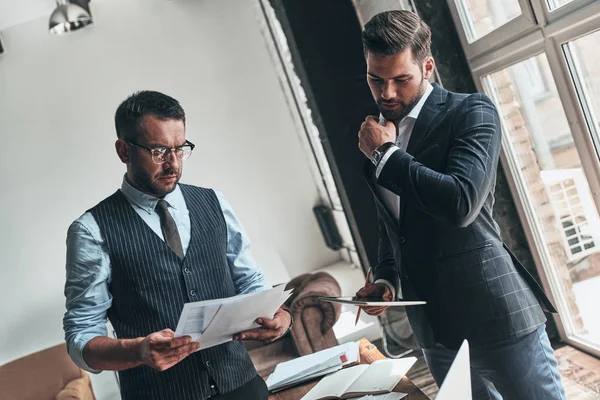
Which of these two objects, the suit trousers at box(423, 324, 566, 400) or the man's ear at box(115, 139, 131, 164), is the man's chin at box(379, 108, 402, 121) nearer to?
the suit trousers at box(423, 324, 566, 400)

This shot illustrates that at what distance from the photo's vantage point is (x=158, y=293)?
1.73 metres

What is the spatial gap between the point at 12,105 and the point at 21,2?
33.9 inches

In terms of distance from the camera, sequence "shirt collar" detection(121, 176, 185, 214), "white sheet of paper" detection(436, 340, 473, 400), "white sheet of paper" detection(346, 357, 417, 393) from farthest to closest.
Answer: "shirt collar" detection(121, 176, 185, 214) < "white sheet of paper" detection(346, 357, 417, 393) < "white sheet of paper" detection(436, 340, 473, 400)

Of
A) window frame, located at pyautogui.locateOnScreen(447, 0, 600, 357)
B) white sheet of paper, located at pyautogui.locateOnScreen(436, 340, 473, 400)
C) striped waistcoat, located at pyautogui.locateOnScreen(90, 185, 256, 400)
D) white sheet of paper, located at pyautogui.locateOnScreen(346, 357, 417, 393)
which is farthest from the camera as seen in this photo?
window frame, located at pyautogui.locateOnScreen(447, 0, 600, 357)

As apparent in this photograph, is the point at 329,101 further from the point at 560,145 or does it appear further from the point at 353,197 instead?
the point at 560,145

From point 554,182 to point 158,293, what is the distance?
212cm

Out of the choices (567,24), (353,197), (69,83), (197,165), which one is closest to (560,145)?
(567,24)

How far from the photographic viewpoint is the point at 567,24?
2398 millimetres

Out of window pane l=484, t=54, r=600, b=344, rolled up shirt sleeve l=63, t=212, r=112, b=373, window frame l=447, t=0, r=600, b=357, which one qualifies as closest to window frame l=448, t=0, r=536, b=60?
window frame l=447, t=0, r=600, b=357

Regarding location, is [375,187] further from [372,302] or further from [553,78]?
[553,78]

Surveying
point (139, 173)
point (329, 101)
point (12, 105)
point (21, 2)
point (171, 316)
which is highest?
point (21, 2)

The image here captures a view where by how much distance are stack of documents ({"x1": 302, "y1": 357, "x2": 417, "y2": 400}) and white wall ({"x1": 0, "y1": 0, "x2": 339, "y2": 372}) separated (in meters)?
4.27

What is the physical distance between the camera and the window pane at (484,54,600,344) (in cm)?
284

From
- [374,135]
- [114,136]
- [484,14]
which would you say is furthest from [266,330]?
[114,136]
